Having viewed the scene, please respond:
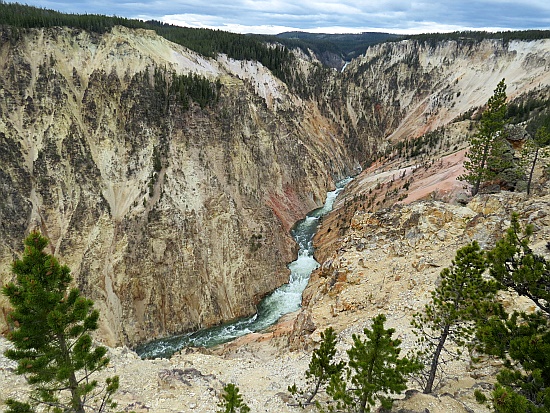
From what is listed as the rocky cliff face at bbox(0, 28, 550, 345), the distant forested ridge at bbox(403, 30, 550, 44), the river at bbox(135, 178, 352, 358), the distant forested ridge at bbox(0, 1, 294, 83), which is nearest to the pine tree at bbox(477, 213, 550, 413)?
the river at bbox(135, 178, 352, 358)

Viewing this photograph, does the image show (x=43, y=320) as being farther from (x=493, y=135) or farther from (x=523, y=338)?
(x=493, y=135)

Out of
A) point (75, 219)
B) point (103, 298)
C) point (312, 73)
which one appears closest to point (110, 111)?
point (75, 219)

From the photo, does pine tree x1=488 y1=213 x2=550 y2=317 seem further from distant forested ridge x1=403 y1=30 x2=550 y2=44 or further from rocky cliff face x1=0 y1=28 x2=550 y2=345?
distant forested ridge x1=403 y1=30 x2=550 y2=44

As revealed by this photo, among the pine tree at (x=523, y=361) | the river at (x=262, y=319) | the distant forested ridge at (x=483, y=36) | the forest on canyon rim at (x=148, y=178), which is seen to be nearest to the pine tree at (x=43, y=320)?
the pine tree at (x=523, y=361)

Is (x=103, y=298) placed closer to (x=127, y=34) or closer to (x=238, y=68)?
(x=127, y=34)

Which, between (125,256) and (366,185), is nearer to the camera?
(125,256)

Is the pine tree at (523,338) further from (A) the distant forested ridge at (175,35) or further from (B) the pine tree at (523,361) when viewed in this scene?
(A) the distant forested ridge at (175,35)
